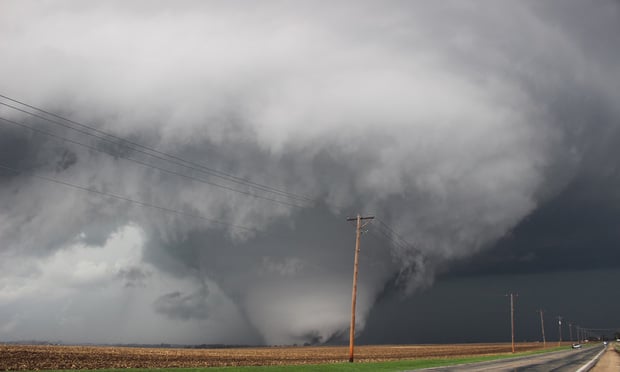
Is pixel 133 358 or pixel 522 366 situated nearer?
pixel 522 366

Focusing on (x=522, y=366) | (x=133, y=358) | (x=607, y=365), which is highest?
(x=522, y=366)

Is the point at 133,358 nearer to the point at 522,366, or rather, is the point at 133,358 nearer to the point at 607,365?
the point at 522,366

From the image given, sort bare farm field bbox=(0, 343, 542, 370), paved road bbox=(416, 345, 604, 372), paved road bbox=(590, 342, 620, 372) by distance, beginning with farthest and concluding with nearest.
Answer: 1. bare farm field bbox=(0, 343, 542, 370)
2. paved road bbox=(590, 342, 620, 372)
3. paved road bbox=(416, 345, 604, 372)

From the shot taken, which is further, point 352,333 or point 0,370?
point 352,333

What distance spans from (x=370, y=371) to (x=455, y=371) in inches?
300

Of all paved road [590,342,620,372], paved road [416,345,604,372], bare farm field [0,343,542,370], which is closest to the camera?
paved road [416,345,604,372]

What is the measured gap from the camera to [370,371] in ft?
137

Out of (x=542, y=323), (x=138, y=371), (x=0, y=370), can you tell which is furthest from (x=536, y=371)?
(x=542, y=323)

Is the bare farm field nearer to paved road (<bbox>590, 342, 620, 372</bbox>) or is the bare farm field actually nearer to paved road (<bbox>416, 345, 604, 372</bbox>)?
paved road (<bbox>416, 345, 604, 372</bbox>)

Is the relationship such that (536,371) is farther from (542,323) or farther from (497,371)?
(542,323)

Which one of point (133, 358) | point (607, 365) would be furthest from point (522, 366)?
point (133, 358)

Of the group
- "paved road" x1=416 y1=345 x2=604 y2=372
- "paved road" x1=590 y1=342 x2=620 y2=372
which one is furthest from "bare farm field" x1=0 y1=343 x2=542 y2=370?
"paved road" x1=590 y1=342 x2=620 y2=372

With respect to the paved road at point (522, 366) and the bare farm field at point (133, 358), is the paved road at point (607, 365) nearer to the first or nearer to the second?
the paved road at point (522, 366)

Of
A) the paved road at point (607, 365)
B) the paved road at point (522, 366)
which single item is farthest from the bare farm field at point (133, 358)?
the paved road at point (607, 365)
